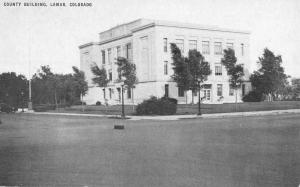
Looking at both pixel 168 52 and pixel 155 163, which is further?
pixel 168 52

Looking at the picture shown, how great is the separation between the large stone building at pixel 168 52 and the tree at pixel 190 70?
740 cm

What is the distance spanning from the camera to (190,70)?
36188mm

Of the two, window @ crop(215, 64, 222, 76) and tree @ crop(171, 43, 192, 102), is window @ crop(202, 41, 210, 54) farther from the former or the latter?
tree @ crop(171, 43, 192, 102)

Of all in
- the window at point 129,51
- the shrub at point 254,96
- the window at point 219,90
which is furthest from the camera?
the window at point 129,51

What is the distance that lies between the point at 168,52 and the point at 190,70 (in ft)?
49.8

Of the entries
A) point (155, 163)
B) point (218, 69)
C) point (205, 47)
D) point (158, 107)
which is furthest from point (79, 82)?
point (155, 163)

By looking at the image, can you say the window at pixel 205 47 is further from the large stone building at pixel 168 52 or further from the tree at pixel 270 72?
the tree at pixel 270 72

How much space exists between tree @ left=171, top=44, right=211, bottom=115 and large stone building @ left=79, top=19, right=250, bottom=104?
24.3ft

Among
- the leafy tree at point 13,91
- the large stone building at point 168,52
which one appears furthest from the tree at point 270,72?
the leafy tree at point 13,91

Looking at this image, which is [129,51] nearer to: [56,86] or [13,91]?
[56,86]

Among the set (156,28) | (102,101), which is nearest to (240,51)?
(156,28)

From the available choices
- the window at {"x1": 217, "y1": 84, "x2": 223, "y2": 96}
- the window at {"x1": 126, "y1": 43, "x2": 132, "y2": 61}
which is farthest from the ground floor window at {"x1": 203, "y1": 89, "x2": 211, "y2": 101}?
the window at {"x1": 126, "y1": 43, "x2": 132, "y2": 61}

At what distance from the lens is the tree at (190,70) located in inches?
1353

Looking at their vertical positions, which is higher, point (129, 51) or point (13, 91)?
point (129, 51)
